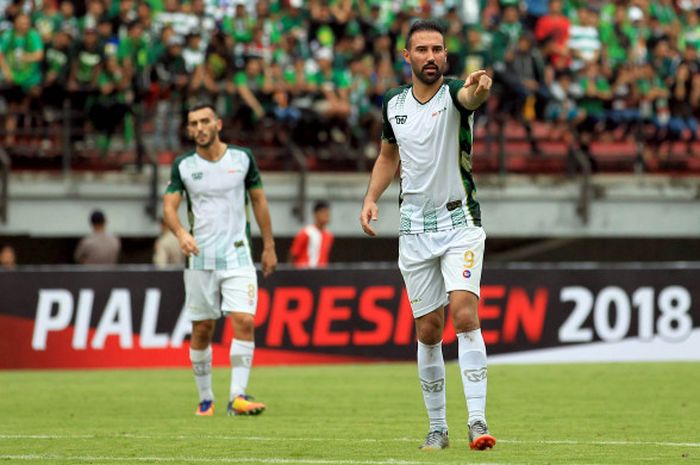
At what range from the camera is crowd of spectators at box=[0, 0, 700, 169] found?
864 inches

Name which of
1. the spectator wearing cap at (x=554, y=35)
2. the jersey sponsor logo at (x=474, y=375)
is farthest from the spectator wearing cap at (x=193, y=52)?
the jersey sponsor logo at (x=474, y=375)

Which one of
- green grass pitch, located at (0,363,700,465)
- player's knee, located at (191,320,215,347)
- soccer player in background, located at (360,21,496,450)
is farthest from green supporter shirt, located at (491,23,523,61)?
soccer player in background, located at (360,21,496,450)

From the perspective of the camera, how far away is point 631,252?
2714 cm

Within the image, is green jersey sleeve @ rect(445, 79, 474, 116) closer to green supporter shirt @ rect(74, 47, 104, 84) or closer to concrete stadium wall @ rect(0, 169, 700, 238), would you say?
green supporter shirt @ rect(74, 47, 104, 84)

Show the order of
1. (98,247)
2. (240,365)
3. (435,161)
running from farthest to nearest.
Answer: (98,247)
(240,365)
(435,161)

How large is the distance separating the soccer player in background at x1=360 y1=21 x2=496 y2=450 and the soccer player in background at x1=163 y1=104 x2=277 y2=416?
3638mm

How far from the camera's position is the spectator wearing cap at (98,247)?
21297mm

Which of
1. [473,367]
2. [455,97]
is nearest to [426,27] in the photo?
[455,97]

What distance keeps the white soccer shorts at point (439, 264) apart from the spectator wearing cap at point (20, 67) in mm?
13136

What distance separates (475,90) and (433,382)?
180 cm

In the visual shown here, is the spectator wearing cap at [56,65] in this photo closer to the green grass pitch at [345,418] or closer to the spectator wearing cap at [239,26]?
the spectator wearing cap at [239,26]

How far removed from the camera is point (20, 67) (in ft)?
71.3

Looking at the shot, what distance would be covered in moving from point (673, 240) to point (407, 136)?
18.6 metres

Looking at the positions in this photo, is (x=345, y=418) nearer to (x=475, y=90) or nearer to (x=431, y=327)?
(x=431, y=327)
